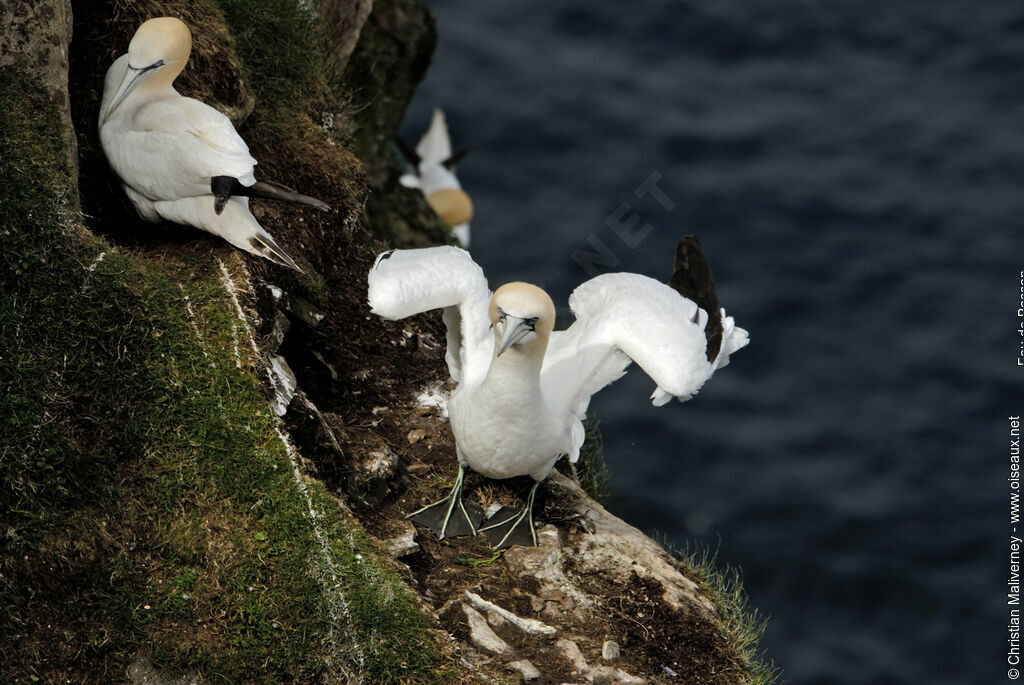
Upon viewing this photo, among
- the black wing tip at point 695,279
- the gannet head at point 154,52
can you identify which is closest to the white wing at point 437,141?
the black wing tip at point 695,279

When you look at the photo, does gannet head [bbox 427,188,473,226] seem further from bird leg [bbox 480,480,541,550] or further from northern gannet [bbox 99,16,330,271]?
bird leg [bbox 480,480,541,550]

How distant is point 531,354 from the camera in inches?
203

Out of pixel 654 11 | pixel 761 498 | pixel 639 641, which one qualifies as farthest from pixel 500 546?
pixel 654 11

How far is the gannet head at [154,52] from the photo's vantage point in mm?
5484

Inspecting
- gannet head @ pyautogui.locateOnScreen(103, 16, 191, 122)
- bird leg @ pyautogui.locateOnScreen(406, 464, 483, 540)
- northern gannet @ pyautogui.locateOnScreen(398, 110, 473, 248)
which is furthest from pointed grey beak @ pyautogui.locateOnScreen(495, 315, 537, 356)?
northern gannet @ pyautogui.locateOnScreen(398, 110, 473, 248)

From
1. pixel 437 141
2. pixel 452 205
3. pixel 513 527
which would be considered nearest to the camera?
pixel 513 527

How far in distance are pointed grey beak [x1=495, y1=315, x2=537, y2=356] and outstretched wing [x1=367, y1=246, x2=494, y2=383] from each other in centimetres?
55

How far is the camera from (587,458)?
728 cm

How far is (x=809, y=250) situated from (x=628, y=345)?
7789mm

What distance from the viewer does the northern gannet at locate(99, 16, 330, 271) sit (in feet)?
17.9

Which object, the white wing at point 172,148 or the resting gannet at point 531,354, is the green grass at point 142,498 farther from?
the resting gannet at point 531,354

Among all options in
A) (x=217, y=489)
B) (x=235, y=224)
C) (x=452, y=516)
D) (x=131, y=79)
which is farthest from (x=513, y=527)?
(x=131, y=79)

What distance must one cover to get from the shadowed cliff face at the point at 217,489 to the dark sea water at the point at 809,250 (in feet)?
15.4

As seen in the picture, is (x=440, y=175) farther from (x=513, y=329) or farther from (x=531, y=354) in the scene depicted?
(x=513, y=329)
